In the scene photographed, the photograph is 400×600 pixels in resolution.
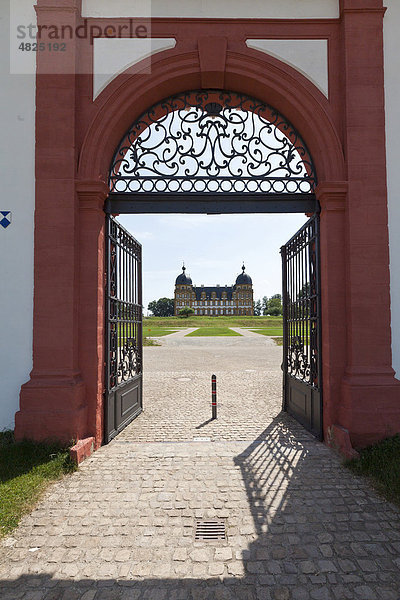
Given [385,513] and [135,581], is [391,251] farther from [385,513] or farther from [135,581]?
[135,581]

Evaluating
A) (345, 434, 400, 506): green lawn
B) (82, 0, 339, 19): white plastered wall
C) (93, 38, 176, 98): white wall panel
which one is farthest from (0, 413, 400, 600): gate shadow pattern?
(82, 0, 339, 19): white plastered wall

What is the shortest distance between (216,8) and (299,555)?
710cm

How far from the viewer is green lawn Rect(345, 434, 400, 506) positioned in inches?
156

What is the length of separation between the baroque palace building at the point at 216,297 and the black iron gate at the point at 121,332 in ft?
362

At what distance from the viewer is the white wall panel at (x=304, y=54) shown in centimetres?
580

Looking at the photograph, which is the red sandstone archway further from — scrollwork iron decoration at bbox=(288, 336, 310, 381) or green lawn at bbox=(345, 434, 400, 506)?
scrollwork iron decoration at bbox=(288, 336, 310, 381)

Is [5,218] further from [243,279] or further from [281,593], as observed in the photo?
[243,279]

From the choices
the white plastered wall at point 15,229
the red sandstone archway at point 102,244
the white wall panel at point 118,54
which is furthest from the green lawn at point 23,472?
the white wall panel at point 118,54

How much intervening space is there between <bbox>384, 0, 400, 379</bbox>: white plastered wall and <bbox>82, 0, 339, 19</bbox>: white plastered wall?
2.91ft

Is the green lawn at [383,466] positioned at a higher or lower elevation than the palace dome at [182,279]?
lower

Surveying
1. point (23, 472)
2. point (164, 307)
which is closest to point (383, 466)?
point (23, 472)

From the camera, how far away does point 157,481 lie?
4414mm

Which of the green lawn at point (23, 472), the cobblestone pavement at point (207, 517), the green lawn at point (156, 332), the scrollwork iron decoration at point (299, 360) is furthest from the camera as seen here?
the green lawn at point (156, 332)

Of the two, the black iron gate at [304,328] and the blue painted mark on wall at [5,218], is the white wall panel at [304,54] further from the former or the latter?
the blue painted mark on wall at [5,218]
